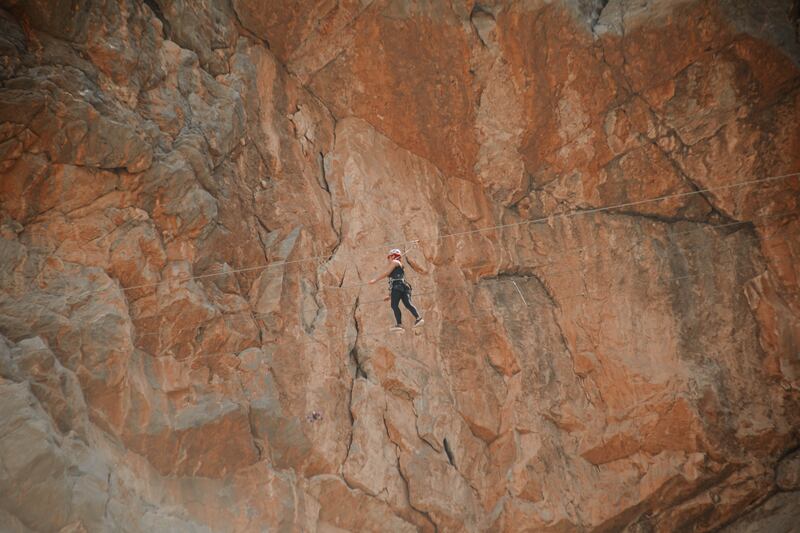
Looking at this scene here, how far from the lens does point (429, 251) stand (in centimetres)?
1391

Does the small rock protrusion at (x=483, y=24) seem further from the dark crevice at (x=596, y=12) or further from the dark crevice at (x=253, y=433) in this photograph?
the dark crevice at (x=253, y=433)

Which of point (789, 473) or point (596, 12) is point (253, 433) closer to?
point (789, 473)

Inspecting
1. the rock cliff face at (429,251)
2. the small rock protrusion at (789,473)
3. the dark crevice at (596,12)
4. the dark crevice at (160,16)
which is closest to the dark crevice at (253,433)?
the rock cliff face at (429,251)

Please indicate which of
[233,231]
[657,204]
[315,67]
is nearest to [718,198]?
[657,204]

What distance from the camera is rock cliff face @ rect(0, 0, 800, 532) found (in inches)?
387

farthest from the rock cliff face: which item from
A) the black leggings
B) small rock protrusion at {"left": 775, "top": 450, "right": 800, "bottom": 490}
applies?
the black leggings

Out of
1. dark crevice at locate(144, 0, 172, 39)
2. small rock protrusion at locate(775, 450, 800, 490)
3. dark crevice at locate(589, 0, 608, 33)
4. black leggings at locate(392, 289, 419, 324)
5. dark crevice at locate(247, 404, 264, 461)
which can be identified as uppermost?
dark crevice at locate(589, 0, 608, 33)

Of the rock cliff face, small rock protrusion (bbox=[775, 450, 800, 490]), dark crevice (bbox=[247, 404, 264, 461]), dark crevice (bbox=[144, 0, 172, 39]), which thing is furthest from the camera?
small rock protrusion (bbox=[775, 450, 800, 490])

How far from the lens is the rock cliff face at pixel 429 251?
984cm

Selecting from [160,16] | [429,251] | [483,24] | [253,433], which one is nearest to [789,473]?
[429,251]

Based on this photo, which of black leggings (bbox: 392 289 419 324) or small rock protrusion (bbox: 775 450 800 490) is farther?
small rock protrusion (bbox: 775 450 800 490)

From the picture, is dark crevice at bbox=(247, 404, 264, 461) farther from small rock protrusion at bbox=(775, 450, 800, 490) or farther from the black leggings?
small rock protrusion at bbox=(775, 450, 800, 490)

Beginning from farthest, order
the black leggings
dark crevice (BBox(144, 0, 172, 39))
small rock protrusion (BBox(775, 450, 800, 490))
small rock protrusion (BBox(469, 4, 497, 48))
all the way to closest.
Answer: small rock protrusion (BBox(469, 4, 497, 48)), small rock protrusion (BBox(775, 450, 800, 490)), dark crevice (BBox(144, 0, 172, 39)), the black leggings

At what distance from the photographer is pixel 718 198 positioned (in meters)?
14.1
